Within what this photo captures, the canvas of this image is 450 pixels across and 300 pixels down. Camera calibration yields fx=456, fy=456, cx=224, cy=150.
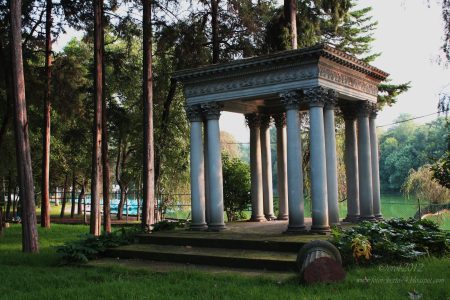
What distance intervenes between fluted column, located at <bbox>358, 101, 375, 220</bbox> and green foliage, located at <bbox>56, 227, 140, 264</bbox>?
776 centimetres

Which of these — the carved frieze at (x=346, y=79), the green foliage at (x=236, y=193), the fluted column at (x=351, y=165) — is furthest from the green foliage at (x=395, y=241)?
the green foliage at (x=236, y=193)

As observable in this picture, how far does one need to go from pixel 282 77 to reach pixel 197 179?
4458mm

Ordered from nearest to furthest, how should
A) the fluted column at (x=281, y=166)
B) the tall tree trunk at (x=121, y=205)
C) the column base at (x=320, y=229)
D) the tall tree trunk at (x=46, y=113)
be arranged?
the column base at (x=320, y=229)
the fluted column at (x=281, y=166)
the tall tree trunk at (x=46, y=113)
the tall tree trunk at (x=121, y=205)

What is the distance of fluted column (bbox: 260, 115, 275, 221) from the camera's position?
18109 mm

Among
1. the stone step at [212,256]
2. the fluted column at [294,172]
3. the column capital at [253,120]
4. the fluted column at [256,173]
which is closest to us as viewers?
the stone step at [212,256]

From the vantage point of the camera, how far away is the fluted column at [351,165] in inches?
622

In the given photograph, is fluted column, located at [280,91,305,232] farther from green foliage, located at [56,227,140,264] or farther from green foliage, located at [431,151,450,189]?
green foliage, located at [431,151,450,189]

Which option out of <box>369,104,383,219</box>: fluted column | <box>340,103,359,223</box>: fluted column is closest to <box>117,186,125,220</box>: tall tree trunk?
<box>340,103,359,223</box>: fluted column

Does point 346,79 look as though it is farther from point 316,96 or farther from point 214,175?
point 214,175

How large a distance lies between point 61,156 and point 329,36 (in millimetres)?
19959

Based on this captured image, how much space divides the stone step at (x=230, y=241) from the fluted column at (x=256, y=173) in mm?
4368

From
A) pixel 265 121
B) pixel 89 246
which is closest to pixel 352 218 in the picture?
pixel 265 121

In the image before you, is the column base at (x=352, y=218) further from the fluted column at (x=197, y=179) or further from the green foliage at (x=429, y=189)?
the green foliage at (x=429, y=189)

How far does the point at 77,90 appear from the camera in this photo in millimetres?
21859
